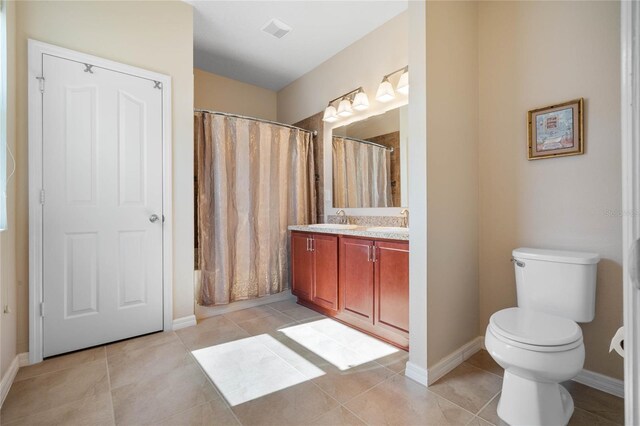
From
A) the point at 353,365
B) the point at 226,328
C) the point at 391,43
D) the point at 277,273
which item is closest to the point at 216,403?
the point at 353,365

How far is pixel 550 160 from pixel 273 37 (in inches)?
103

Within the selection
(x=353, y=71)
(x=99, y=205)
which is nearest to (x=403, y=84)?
(x=353, y=71)

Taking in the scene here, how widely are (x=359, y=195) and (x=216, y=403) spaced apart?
215 centimetres

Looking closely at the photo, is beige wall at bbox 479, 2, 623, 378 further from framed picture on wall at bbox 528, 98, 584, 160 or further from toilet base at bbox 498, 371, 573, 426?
toilet base at bbox 498, 371, 573, 426

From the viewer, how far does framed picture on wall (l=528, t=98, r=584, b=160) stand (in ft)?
5.37

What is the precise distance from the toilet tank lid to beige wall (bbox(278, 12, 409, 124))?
167 centimetres

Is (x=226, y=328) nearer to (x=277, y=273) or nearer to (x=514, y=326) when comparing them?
(x=277, y=273)

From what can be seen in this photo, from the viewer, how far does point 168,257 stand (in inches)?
93.9

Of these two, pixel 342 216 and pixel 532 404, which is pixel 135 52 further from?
pixel 532 404

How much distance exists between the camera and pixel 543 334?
1.26 m

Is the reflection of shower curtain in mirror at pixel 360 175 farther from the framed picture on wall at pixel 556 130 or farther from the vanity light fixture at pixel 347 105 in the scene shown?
the framed picture on wall at pixel 556 130

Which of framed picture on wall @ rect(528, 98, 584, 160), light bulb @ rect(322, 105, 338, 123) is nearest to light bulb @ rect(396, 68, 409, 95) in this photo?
light bulb @ rect(322, 105, 338, 123)

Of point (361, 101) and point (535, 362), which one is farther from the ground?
point (361, 101)

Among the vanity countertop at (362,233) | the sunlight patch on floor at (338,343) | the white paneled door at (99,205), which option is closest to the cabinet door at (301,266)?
the vanity countertop at (362,233)
